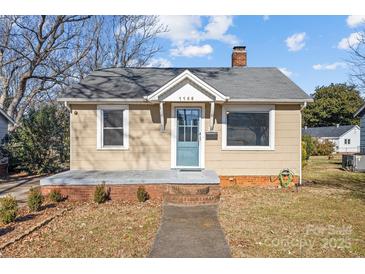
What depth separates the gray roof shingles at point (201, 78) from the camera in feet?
31.3

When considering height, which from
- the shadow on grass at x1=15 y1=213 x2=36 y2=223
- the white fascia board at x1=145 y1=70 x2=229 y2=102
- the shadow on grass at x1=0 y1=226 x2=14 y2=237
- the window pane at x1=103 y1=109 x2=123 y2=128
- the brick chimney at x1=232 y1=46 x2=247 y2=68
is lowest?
the shadow on grass at x1=0 y1=226 x2=14 y2=237

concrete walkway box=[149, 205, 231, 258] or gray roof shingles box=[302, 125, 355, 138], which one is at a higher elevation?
gray roof shingles box=[302, 125, 355, 138]

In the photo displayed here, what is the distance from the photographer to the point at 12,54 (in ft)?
71.7

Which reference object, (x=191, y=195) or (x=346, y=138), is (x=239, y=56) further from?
(x=346, y=138)

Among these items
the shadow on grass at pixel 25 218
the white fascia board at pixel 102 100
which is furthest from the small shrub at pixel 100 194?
the white fascia board at pixel 102 100

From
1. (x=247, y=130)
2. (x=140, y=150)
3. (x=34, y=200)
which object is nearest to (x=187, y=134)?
(x=140, y=150)

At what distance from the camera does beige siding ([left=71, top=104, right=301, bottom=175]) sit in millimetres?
9562

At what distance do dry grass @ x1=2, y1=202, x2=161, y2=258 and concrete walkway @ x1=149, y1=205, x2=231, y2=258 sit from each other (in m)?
0.23

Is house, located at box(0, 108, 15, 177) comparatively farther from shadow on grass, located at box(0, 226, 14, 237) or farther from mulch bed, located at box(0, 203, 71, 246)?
shadow on grass, located at box(0, 226, 14, 237)

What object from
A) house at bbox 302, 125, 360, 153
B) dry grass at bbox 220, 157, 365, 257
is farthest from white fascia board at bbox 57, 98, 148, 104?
house at bbox 302, 125, 360, 153

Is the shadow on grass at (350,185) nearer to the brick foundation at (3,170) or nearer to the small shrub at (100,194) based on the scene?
the small shrub at (100,194)

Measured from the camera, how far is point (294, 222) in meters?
5.90

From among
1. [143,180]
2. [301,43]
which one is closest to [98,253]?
[143,180]

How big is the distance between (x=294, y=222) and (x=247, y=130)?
4.32 m
